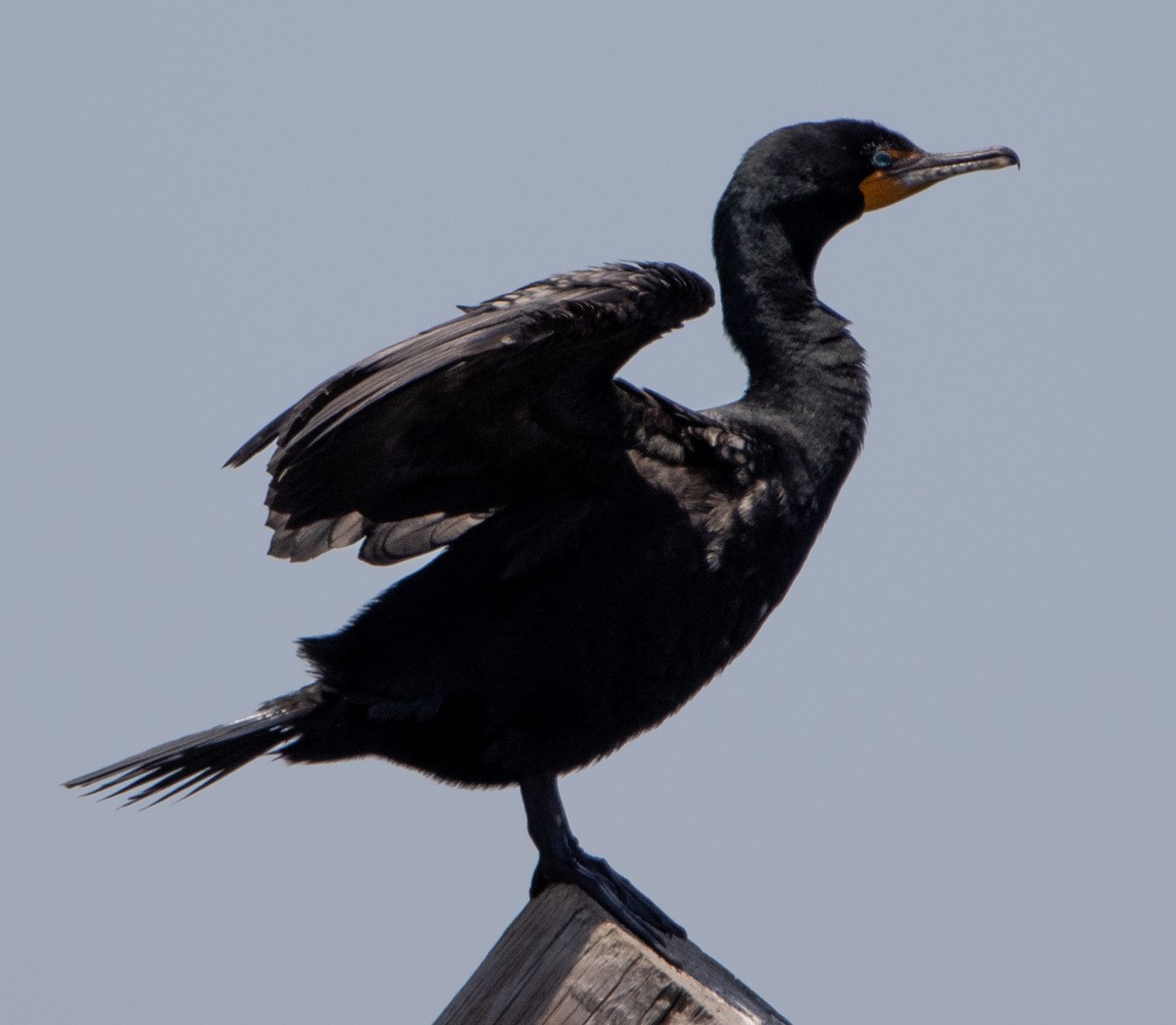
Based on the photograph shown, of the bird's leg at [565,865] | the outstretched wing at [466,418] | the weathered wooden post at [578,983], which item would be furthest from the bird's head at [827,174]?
the weathered wooden post at [578,983]

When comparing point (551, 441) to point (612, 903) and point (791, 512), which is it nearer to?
point (791, 512)

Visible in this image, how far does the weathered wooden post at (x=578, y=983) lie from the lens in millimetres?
3229

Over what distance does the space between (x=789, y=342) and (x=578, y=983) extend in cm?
224

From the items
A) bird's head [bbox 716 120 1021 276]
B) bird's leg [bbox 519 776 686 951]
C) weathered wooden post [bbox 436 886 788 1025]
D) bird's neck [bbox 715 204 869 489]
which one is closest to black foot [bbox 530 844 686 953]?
bird's leg [bbox 519 776 686 951]

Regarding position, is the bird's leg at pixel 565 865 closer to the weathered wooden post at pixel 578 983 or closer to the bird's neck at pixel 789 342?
the weathered wooden post at pixel 578 983

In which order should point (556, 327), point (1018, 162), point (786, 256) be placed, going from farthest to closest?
point (1018, 162) < point (786, 256) < point (556, 327)

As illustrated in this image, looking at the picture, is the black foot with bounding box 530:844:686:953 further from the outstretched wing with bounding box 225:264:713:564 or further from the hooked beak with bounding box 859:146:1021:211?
the hooked beak with bounding box 859:146:1021:211

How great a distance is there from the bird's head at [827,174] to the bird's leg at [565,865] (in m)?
1.81

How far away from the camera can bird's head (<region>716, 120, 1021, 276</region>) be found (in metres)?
5.23

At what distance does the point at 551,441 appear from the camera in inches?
167

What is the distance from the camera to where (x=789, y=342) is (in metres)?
5.01

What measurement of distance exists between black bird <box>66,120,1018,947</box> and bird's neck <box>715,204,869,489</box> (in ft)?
0.47

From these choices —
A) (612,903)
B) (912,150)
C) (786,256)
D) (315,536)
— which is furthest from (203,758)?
(912,150)

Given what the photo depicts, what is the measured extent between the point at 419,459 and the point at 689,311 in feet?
2.32
